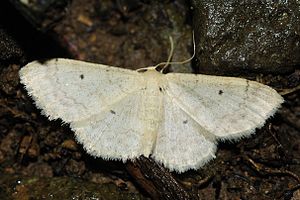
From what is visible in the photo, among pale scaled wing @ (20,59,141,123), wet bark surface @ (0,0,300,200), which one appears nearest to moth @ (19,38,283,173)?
pale scaled wing @ (20,59,141,123)

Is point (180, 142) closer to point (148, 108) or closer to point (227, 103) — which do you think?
point (148, 108)

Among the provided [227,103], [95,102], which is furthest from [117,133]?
[227,103]

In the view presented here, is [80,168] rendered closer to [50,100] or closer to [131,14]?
[50,100]

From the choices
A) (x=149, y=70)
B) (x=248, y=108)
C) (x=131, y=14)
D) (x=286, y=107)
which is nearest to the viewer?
(x=248, y=108)

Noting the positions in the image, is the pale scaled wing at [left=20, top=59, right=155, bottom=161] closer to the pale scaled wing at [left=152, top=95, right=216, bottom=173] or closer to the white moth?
the white moth

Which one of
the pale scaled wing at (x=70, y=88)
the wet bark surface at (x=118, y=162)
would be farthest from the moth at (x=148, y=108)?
the wet bark surface at (x=118, y=162)

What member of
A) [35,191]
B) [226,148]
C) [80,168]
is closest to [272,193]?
[226,148]
